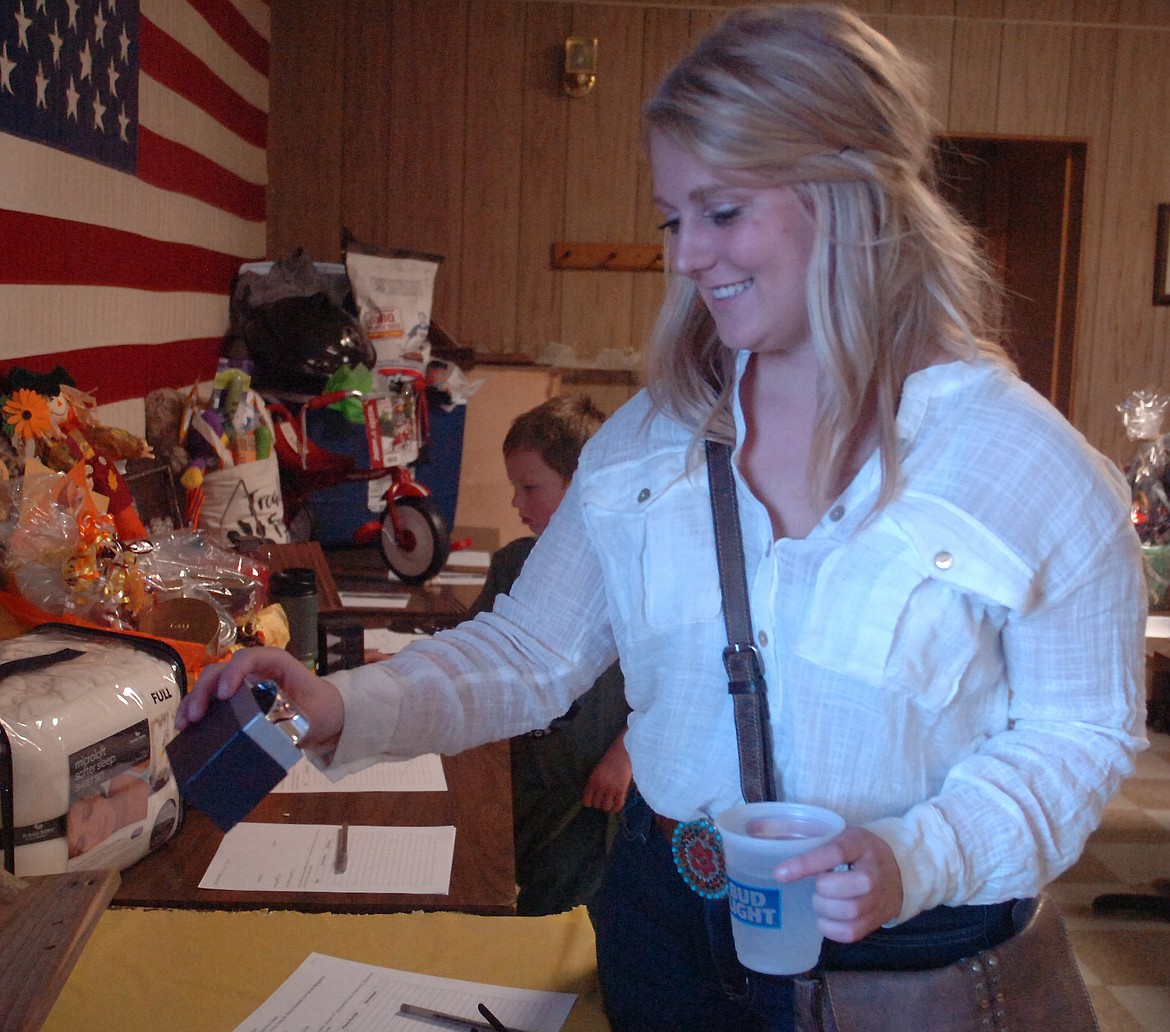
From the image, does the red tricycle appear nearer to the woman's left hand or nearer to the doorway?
the woman's left hand

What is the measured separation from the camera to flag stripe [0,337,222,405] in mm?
2673

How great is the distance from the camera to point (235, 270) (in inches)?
185

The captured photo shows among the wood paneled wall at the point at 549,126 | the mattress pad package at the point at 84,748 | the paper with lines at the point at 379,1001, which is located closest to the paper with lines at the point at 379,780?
the mattress pad package at the point at 84,748

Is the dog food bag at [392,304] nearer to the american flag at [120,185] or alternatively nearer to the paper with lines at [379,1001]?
the american flag at [120,185]

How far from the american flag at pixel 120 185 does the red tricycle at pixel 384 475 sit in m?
0.40

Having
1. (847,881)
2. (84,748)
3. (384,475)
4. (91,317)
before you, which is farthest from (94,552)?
(384,475)

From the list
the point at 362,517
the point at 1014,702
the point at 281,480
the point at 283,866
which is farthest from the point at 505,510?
the point at 1014,702

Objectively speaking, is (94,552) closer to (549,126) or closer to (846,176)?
(846,176)

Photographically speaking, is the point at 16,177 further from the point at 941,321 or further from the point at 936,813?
the point at 936,813

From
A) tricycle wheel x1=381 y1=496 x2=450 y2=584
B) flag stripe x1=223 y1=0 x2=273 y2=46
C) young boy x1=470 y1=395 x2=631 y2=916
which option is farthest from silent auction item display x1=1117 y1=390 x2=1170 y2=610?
flag stripe x1=223 y1=0 x2=273 y2=46

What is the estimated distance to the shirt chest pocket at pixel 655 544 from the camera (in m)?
1.26

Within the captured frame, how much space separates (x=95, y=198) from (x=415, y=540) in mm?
1335

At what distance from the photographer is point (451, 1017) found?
44.5 inches

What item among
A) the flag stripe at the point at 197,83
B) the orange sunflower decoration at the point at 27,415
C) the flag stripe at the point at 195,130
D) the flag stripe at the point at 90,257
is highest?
the flag stripe at the point at 197,83
